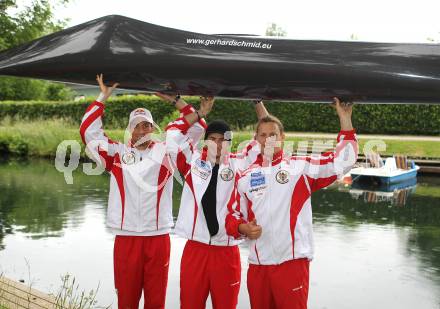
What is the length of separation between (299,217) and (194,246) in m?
0.87

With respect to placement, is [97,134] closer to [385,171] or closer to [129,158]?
[129,158]

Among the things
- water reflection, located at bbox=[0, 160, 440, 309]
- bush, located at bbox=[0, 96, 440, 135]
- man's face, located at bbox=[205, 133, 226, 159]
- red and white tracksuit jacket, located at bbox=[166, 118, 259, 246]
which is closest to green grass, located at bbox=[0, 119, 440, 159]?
bush, located at bbox=[0, 96, 440, 135]

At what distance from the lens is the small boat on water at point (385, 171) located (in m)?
15.8

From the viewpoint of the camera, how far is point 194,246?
440 centimetres

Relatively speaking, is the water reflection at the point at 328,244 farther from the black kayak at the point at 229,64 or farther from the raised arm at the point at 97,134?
the black kayak at the point at 229,64

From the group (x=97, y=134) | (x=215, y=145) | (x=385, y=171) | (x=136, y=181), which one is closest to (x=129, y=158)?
(x=136, y=181)

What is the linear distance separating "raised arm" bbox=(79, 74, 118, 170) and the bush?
20989 mm

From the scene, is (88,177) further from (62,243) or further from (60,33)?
(60,33)

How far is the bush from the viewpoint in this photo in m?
26.0

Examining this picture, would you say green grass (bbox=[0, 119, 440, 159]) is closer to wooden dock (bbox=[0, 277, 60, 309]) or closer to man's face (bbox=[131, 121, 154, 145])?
wooden dock (bbox=[0, 277, 60, 309])

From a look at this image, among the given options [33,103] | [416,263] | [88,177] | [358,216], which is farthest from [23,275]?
[33,103]

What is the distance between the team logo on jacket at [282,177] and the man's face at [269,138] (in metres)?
0.16

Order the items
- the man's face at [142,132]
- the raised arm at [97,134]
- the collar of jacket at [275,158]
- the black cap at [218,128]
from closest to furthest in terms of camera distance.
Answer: the collar of jacket at [275,158] → the black cap at [218,128] → the raised arm at [97,134] → the man's face at [142,132]

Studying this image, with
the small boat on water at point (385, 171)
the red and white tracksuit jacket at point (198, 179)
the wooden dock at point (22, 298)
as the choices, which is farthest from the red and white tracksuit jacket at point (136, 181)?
the small boat on water at point (385, 171)
